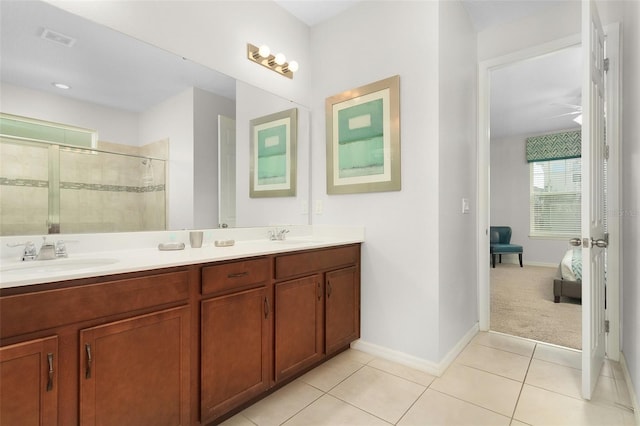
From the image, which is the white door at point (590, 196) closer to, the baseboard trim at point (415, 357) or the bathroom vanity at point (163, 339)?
the baseboard trim at point (415, 357)

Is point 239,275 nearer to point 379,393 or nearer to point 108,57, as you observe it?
point 379,393

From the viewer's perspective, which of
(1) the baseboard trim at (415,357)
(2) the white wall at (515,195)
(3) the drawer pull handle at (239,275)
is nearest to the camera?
(3) the drawer pull handle at (239,275)

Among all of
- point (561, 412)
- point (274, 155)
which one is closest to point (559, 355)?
point (561, 412)

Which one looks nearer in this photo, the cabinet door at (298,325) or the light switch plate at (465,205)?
the cabinet door at (298,325)

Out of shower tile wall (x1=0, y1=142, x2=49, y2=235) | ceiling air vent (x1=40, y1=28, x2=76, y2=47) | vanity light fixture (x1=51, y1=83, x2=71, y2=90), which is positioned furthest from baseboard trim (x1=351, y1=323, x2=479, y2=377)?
ceiling air vent (x1=40, y1=28, x2=76, y2=47)

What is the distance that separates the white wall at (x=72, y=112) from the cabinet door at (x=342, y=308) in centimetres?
147

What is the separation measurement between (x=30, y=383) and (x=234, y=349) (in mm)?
749

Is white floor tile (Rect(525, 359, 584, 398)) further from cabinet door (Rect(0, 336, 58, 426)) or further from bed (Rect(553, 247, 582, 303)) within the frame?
cabinet door (Rect(0, 336, 58, 426))

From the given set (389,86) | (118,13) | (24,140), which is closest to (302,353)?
(24,140)

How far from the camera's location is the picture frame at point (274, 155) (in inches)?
93.7

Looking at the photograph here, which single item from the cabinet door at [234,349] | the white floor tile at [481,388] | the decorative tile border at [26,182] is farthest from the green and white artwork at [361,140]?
the decorative tile border at [26,182]

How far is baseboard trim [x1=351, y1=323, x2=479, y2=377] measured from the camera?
80.5 inches

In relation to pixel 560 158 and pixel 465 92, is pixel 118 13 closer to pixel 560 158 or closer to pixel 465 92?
pixel 465 92

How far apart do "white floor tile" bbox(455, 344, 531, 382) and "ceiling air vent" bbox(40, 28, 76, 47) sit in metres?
2.97
